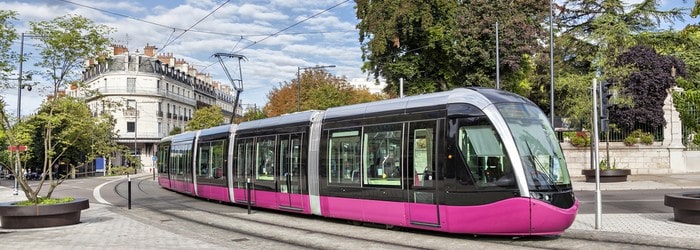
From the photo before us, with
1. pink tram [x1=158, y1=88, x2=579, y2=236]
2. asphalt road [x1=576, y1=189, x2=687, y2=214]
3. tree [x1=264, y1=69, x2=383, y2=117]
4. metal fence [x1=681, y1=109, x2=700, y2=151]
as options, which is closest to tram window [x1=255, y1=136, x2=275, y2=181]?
pink tram [x1=158, y1=88, x2=579, y2=236]

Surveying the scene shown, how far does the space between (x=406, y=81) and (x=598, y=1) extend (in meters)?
18.6

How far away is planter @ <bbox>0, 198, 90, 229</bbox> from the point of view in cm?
1314

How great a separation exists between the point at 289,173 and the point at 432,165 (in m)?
5.10

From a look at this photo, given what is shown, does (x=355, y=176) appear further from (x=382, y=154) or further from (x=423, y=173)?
(x=423, y=173)

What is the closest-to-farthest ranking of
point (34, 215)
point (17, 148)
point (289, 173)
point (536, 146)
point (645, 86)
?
point (536, 146)
point (34, 215)
point (17, 148)
point (289, 173)
point (645, 86)

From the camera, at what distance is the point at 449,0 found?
34188 millimetres

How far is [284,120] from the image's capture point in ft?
50.1

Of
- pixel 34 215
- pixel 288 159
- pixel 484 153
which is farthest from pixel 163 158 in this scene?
pixel 484 153

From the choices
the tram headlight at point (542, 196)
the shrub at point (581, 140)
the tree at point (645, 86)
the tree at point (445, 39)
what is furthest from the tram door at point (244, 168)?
the tree at point (645, 86)

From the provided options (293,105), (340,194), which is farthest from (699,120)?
(293,105)

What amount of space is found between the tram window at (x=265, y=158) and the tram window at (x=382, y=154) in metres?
4.10

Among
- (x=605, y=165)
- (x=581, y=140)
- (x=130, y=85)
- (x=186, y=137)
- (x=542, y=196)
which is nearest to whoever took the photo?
(x=542, y=196)

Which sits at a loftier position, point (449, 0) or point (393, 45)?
point (449, 0)

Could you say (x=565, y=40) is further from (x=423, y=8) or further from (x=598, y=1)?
(x=423, y=8)
